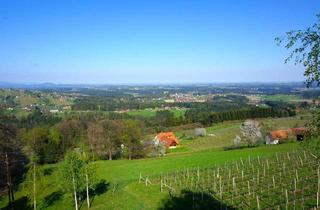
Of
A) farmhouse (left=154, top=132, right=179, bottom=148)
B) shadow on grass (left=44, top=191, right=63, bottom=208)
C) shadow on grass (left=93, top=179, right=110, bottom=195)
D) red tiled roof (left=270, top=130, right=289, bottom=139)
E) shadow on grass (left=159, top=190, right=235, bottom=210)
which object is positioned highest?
shadow on grass (left=159, top=190, right=235, bottom=210)

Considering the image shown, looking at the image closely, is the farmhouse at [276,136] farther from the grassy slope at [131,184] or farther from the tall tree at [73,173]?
the tall tree at [73,173]

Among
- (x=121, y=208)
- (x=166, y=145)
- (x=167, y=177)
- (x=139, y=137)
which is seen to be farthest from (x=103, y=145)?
(x=121, y=208)

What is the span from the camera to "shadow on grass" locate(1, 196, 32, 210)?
4666cm

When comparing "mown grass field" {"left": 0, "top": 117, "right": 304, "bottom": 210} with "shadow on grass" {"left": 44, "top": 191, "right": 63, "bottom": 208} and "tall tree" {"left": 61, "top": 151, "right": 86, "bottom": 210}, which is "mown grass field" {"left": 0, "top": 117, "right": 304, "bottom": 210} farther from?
"tall tree" {"left": 61, "top": 151, "right": 86, "bottom": 210}

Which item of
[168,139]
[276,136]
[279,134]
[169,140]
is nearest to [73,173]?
[169,140]

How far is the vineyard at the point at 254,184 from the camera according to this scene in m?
31.2

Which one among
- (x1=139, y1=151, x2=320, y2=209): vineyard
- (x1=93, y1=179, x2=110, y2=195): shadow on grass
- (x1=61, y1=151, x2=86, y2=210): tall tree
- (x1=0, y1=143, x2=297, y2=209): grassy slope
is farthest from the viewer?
(x1=93, y1=179, x2=110, y2=195): shadow on grass

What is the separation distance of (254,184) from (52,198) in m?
25.6

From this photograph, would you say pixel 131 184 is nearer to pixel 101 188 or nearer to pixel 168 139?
pixel 101 188

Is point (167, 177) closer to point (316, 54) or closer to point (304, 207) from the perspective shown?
point (304, 207)

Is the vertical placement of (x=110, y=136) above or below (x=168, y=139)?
above

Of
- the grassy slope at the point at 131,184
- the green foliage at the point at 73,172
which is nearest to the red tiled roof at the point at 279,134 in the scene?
the grassy slope at the point at 131,184

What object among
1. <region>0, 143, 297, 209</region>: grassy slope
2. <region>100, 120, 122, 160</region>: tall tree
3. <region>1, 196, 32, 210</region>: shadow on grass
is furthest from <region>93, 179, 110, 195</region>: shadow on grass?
<region>100, 120, 122, 160</region>: tall tree

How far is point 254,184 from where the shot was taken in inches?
1480
